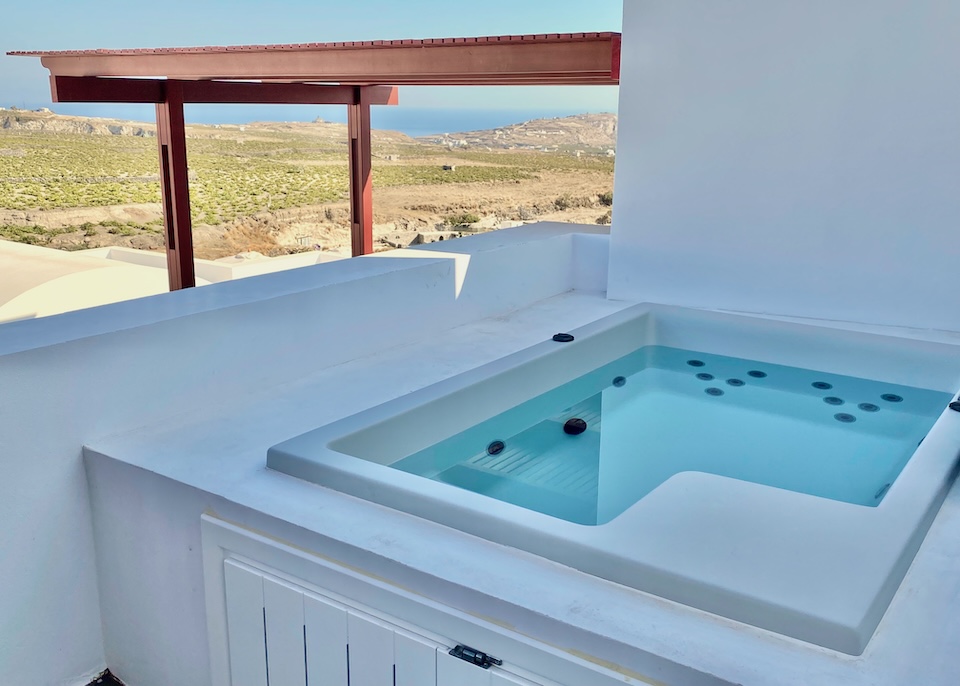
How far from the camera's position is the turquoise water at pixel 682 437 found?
2250 mm

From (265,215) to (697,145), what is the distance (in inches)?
769

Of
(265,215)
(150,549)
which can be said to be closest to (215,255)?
(265,215)

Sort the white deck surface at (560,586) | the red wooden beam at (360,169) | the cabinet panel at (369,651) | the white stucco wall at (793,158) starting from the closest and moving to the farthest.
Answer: the white deck surface at (560,586), the cabinet panel at (369,651), the white stucco wall at (793,158), the red wooden beam at (360,169)

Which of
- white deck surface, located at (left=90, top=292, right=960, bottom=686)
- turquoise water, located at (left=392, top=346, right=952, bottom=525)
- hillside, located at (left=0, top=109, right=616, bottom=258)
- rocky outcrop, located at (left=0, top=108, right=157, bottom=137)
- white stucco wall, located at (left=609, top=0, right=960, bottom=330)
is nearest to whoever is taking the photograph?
white deck surface, located at (left=90, top=292, right=960, bottom=686)

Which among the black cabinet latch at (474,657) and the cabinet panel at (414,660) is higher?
the black cabinet latch at (474,657)

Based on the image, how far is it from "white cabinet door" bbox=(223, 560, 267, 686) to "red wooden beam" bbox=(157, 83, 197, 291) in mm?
4800

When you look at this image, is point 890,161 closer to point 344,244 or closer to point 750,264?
point 750,264

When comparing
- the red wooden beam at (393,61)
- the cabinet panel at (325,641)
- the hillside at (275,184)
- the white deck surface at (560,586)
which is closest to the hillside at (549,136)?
the hillside at (275,184)

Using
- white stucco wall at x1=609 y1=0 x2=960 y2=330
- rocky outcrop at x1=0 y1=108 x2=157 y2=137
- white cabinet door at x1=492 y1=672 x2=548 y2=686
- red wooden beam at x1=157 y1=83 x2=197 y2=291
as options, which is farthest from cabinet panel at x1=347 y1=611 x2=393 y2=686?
rocky outcrop at x1=0 y1=108 x2=157 y2=137

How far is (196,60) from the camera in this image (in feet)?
19.4

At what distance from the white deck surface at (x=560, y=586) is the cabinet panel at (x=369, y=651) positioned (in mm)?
107

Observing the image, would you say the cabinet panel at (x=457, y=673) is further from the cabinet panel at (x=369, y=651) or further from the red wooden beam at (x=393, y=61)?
the red wooden beam at (x=393, y=61)

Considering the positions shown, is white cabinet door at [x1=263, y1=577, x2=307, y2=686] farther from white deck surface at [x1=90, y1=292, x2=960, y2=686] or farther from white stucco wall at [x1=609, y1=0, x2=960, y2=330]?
white stucco wall at [x1=609, y1=0, x2=960, y2=330]

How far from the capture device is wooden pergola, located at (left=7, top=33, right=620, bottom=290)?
15.4ft
